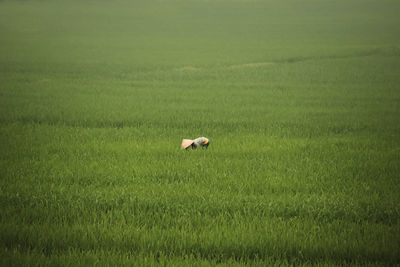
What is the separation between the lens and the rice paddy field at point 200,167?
12.5ft

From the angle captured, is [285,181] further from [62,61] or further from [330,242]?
[62,61]

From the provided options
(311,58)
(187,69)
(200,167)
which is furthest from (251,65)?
(200,167)

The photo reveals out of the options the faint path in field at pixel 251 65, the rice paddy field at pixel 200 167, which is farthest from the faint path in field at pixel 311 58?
the rice paddy field at pixel 200 167

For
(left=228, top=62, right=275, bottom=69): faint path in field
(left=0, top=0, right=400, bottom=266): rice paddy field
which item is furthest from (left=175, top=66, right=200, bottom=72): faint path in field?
(left=228, top=62, right=275, bottom=69): faint path in field

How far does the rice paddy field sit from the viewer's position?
380cm

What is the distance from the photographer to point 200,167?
6047mm

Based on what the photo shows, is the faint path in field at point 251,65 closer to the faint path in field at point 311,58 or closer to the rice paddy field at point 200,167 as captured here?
the faint path in field at point 311,58

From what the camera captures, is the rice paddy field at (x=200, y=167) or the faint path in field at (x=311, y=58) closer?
the rice paddy field at (x=200, y=167)

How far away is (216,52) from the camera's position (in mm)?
30688

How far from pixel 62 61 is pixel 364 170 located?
22696mm

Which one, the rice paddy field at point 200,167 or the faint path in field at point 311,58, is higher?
the rice paddy field at point 200,167

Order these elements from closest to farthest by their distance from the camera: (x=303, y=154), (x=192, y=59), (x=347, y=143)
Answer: (x=303, y=154) < (x=347, y=143) < (x=192, y=59)

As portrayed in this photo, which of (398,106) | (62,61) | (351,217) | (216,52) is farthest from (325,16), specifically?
(351,217)

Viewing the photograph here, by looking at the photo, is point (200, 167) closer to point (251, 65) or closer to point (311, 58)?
point (251, 65)
